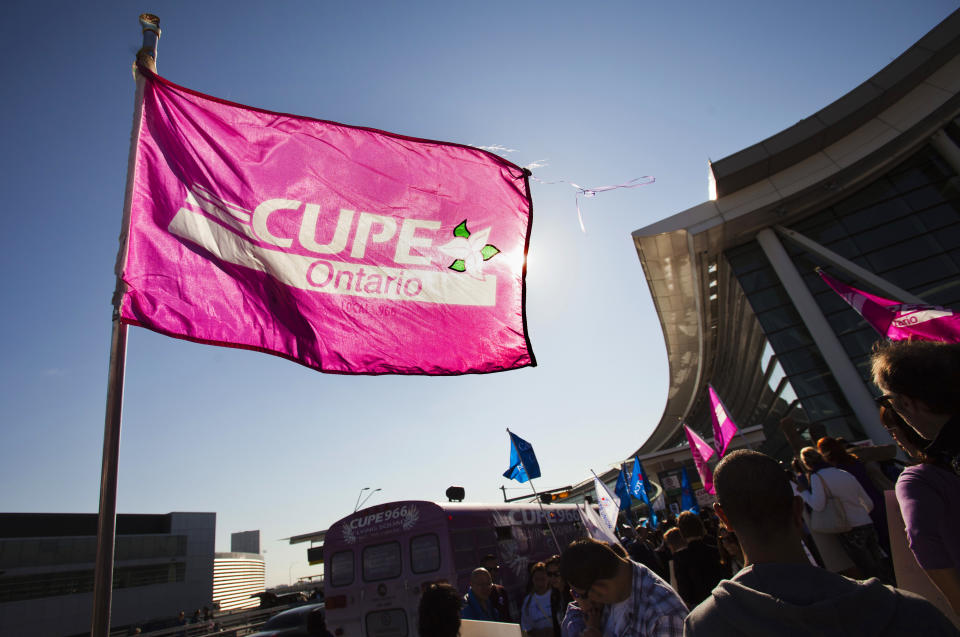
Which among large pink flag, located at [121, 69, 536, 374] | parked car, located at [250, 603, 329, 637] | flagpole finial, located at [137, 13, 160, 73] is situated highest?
flagpole finial, located at [137, 13, 160, 73]

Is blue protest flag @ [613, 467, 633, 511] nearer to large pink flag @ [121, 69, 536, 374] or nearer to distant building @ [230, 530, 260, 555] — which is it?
large pink flag @ [121, 69, 536, 374]

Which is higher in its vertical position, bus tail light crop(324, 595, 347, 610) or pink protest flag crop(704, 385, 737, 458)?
pink protest flag crop(704, 385, 737, 458)

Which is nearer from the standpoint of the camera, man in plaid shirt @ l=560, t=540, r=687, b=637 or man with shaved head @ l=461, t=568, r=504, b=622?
man in plaid shirt @ l=560, t=540, r=687, b=637

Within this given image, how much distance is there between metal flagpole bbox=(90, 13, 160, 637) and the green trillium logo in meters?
2.58

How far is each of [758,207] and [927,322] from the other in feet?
53.4

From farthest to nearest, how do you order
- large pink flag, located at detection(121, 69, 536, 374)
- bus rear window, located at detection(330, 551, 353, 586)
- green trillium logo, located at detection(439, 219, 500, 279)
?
bus rear window, located at detection(330, 551, 353, 586) → green trillium logo, located at detection(439, 219, 500, 279) → large pink flag, located at detection(121, 69, 536, 374)

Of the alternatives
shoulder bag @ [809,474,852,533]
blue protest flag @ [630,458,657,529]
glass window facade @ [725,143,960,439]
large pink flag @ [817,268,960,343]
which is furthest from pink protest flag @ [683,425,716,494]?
shoulder bag @ [809,474,852,533]

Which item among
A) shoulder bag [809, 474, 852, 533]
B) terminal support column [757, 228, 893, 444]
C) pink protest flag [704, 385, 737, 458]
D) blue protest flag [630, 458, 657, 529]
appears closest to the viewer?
shoulder bag [809, 474, 852, 533]

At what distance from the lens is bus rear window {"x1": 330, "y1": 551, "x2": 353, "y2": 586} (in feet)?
33.3

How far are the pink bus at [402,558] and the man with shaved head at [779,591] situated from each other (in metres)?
8.34

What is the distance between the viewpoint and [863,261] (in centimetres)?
2209

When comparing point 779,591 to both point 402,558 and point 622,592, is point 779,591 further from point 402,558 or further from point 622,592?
point 402,558

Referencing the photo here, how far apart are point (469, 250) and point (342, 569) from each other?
7.91 m

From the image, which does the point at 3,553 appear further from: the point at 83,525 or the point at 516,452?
the point at 516,452
